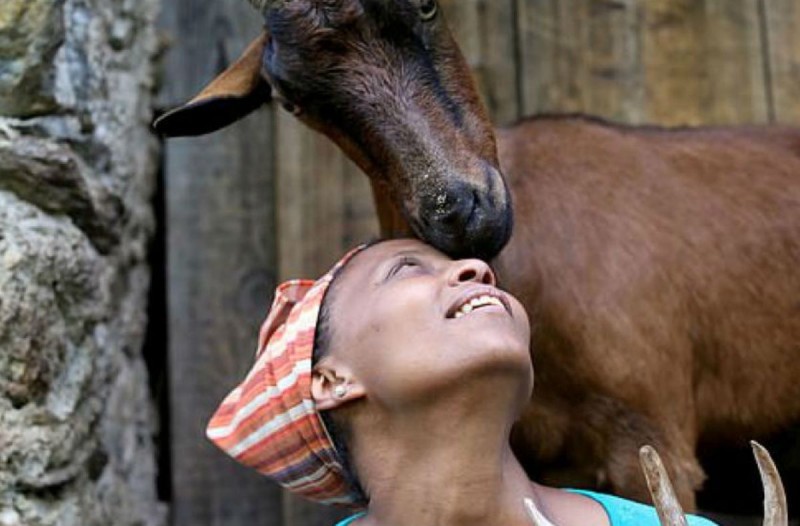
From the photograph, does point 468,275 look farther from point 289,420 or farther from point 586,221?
point 586,221

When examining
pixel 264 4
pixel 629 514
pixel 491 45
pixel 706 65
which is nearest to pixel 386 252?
pixel 629 514

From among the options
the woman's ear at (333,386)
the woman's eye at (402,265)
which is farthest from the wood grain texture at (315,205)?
the woman's ear at (333,386)

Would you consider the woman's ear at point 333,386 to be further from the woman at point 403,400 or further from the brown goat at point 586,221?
the brown goat at point 586,221

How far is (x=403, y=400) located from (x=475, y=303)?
0.18 m

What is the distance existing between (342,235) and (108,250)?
951 mm

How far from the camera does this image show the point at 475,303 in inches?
88.9

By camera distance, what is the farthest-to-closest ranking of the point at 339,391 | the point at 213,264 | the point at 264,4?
the point at 213,264
the point at 264,4
the point at 339,391

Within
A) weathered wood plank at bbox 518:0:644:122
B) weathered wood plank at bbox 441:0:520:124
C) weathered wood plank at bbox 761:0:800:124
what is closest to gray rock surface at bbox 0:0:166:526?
weathered wood plank at bbox 441:0:520:124

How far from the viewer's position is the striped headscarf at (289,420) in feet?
7.91

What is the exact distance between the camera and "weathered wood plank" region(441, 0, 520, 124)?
4258 mm

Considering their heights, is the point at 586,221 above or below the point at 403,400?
above

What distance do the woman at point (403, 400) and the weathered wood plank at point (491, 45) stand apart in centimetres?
178

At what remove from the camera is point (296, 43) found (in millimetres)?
2932

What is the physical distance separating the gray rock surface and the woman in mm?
447
